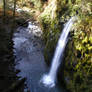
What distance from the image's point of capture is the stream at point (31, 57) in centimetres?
733

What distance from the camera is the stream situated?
7.33 metres

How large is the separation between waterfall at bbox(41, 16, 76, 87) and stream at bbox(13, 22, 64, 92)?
0.36 meters

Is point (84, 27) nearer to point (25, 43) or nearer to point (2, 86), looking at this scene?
point (2, 86)

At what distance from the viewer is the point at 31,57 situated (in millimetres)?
10016

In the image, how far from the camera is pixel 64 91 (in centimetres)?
704

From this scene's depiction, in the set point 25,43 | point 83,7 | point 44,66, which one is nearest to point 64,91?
point 44,66

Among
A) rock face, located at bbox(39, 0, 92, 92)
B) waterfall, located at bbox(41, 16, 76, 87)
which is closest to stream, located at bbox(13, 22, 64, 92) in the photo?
waterfall, located at bbox(41, 16, 76, 87)

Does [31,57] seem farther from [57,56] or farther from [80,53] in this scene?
[80,53]

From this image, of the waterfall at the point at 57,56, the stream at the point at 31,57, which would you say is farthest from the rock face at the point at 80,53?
the stream at the point at 31,57

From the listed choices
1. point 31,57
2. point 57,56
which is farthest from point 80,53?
point 31,57

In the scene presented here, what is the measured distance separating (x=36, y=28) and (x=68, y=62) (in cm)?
842

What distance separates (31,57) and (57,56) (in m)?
2.80

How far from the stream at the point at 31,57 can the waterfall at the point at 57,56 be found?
1.18ft

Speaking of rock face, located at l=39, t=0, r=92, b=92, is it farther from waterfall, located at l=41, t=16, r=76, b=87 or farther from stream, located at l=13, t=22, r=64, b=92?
stream, located at l=13, t=22, r=64, b=92
